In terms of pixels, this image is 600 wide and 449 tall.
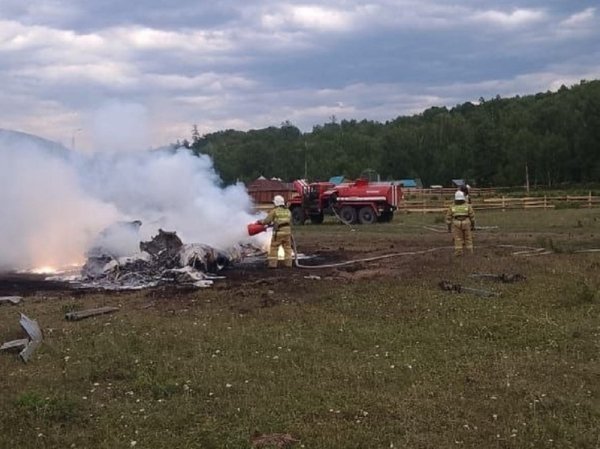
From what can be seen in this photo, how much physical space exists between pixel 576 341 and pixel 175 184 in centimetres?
1305

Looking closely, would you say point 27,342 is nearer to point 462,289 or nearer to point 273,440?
point 273,440

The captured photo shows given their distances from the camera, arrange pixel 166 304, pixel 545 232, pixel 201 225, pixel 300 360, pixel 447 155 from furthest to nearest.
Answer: pixel 447 155
pixel 545 232
pixel 201 225
pixel 166 304
pixel 300 360

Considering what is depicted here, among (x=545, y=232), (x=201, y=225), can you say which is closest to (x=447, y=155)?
(x=545, y=232)

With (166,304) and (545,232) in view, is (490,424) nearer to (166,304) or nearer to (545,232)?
(166,304)

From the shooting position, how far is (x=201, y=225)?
20016 millimetres

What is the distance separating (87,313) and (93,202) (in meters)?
8.89

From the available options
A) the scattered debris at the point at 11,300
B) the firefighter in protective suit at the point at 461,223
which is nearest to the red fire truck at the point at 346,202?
the firefighter in protective suit at the point at 461,223

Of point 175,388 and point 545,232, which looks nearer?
point 175,388

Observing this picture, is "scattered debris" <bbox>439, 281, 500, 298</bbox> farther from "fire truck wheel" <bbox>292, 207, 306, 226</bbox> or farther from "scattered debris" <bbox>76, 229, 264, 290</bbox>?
"fire truck wheel" <bbox>292, 207, 306, 226</bbox>

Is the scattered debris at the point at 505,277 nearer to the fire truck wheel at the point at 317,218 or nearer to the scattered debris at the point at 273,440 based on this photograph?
the scattered debris at the point at 273,440

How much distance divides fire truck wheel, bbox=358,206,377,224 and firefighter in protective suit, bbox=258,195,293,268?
17090 mm

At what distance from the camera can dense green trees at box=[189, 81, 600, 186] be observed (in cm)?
8694

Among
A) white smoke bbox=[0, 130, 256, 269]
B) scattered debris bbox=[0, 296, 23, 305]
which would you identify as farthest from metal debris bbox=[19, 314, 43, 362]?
white smoke bbox=[0, 130, 256, 269]

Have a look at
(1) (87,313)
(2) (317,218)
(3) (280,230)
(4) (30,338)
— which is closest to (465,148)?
(2) (317,218)
